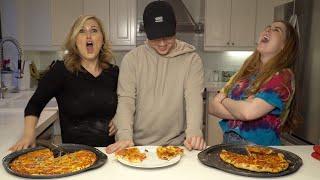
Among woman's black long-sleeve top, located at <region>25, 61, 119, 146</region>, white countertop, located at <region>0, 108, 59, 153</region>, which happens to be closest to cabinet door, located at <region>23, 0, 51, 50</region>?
white countertop, located at <region>0, 108, 59, 153</region>

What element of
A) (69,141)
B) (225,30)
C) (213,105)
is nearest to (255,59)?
(213,105)

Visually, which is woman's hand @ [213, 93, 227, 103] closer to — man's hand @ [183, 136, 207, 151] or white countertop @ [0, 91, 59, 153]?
man's hand @ [183, 136, 207, 151]

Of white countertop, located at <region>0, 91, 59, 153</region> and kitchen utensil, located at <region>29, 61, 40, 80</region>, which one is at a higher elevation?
kitchen utensil, located at <region>29, 61, 40, 80</region>

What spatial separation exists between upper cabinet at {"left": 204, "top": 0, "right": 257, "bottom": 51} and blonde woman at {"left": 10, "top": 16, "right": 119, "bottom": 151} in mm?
2470

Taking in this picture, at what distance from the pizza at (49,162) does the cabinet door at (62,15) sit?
9.34 feet

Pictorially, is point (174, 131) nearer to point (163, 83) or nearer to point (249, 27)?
point (163, 83)

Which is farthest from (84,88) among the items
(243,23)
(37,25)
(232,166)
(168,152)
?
(243,23)

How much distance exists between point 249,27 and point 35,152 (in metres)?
3.35

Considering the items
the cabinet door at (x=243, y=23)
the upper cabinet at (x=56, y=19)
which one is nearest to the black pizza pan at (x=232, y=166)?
the upper cabinet at (x=56, y=19)

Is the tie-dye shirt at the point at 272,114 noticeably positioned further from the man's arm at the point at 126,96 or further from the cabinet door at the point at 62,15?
the cabinet door at the point at 62,15

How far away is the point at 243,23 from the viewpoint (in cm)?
412

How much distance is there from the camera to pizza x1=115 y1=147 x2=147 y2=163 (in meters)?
1.29

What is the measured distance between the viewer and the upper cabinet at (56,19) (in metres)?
3.90

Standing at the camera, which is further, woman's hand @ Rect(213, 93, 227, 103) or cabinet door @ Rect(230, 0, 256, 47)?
cabinet door @ Rect(230, 0, 256, 47)
